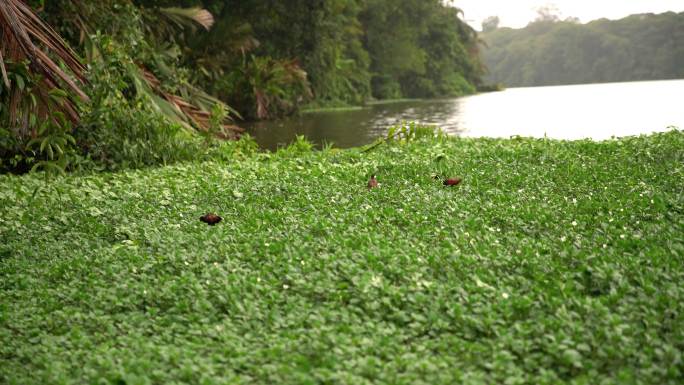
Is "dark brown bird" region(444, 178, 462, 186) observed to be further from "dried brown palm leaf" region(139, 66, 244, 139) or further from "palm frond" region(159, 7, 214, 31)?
"palm frond" region(159, 7, 214, 31)

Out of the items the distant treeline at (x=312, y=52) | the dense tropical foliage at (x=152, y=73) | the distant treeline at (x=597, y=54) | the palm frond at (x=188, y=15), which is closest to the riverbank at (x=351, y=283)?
the dense tropical foliage at (x=152, y=73)

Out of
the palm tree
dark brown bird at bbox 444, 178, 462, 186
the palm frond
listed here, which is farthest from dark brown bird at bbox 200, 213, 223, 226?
the palm frond

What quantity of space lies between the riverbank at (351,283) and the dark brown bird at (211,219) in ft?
0.27

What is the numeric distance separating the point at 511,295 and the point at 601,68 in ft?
235

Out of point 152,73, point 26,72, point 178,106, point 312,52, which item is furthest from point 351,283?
point 312,52

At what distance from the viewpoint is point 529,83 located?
7394 cm

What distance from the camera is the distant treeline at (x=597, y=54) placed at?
2408 inches

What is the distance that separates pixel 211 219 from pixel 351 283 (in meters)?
1.59

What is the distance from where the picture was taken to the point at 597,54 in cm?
7031

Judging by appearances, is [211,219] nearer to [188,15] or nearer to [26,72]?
[26,72]

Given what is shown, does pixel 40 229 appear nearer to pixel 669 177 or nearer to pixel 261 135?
pixel 669 177

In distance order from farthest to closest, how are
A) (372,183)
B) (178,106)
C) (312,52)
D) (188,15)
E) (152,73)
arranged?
(312,52) → (188,15) → (152,73) → (178,106) → (372,183)

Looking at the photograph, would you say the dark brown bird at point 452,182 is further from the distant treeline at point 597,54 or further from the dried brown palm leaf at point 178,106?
the distant treeline at point 597,54

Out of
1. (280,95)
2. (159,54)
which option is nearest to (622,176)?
(159,54)
